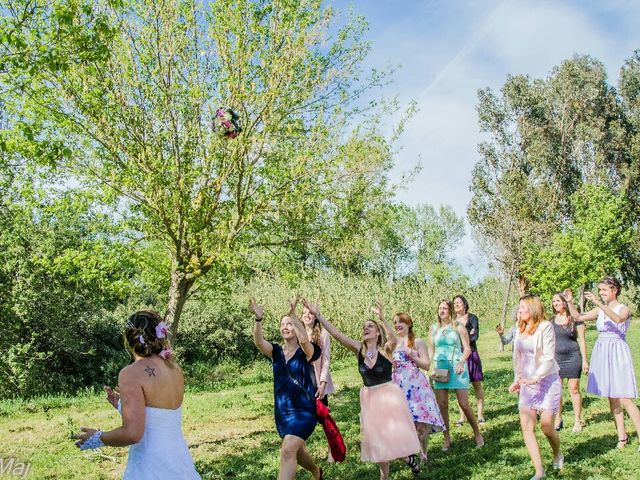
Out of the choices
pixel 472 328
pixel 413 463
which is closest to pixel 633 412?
pixel 472 328

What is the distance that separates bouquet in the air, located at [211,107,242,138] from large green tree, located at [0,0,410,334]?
228 millimetres

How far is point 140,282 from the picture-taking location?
1209 centimetres

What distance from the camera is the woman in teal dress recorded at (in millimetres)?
8461

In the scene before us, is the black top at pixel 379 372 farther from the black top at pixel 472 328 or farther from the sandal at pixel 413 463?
the black top at pixel 472 328

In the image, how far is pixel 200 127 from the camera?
1139cm

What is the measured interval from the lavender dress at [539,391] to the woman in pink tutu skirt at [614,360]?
1.43 m

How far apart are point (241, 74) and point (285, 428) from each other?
7.08m

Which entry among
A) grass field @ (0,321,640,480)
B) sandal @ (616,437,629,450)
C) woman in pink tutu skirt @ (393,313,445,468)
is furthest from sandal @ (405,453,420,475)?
sandal @ (616,437,629,450)

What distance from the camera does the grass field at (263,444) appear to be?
293 inches

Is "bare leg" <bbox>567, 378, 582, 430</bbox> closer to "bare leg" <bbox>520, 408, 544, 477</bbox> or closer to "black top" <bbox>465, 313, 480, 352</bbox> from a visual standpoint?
"black top" <bbox>465, 313, 480, 352</bbox>

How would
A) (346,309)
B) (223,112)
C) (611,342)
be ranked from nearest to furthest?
1. (611,342)
2. (223,112)
3. (346,309)

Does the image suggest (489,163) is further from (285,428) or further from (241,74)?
(285,428)

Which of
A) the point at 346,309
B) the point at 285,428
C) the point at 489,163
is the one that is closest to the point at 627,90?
the point at 489,163

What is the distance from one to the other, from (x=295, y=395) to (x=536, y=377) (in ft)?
8.90
